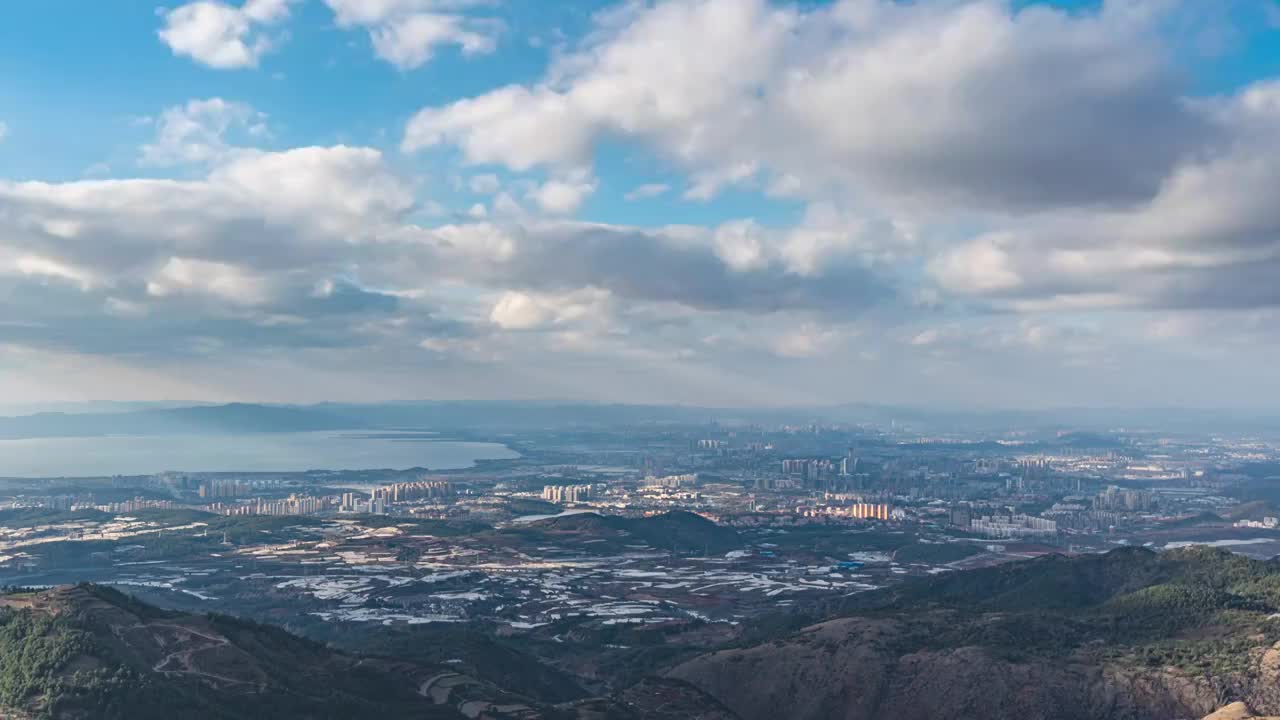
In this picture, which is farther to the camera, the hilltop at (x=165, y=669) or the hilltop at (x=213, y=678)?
the hilltop at (x=213, y=678)

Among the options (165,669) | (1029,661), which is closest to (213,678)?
(165,669)

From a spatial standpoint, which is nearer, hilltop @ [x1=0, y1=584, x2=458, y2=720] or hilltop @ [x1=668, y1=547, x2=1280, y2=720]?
hilltop @ [x1=0, y1=584, x2=458, y2=720]

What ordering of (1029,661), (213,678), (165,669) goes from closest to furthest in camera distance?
(165,669), (213,678), (1029,661)

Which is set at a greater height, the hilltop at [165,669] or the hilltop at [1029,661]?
the hilltop at [165,669]

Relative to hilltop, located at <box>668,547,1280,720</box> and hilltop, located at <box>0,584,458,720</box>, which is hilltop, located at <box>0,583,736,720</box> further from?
hilltop, located at <box>668,547,1280,720</box>

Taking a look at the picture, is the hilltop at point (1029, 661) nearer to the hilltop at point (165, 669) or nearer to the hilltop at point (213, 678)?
the hilltop at point (213, 678)

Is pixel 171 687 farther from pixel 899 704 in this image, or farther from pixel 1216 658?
pixel 1216 658

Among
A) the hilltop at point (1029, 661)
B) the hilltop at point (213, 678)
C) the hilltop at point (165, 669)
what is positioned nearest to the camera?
the hilltop at point (165, 669)

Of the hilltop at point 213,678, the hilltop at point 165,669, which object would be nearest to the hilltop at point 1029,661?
the hilltop at point 213,678

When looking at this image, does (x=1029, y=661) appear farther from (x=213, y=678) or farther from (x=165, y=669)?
(x=165, y=669)

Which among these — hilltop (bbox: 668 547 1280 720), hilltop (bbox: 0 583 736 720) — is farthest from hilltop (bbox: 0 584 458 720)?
hilltop (bbox: 668 547 1280 720)

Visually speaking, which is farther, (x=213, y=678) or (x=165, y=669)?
(x=213, y=678)

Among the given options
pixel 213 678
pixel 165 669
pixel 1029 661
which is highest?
pixel 165 669
